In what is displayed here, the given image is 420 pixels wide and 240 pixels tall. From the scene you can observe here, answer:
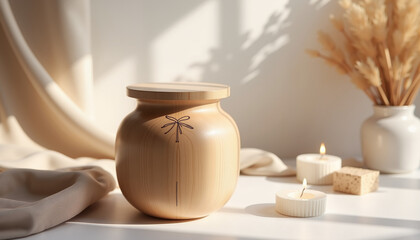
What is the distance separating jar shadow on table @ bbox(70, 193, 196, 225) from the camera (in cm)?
115

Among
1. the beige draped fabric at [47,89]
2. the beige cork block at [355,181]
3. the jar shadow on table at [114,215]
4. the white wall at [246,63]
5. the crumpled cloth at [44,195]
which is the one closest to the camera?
the crumpled cloth at [44,195]

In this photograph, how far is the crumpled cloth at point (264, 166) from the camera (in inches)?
60.5

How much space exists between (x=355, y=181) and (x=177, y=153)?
20.4 inches

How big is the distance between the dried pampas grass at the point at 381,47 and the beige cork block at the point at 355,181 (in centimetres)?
27

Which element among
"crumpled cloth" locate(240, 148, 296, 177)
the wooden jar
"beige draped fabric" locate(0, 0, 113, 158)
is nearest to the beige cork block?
"crumpled cloth" locate(240, 148, 296, 177)

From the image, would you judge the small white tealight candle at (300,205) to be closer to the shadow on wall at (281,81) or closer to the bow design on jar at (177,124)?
the bow design on jar at (177,124)

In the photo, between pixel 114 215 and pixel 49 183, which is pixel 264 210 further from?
pixel 49 183

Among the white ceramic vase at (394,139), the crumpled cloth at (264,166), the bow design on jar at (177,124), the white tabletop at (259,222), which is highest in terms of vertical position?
the bow design on jar at (177,124)

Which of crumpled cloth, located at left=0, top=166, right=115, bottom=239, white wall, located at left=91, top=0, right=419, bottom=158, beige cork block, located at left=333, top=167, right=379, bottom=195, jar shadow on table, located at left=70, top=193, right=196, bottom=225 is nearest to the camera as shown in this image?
crumpled cloth, located at left=0, top=166, right=115, bottom=239

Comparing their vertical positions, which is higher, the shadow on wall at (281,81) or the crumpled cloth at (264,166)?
the shadow on wall at (281,81)

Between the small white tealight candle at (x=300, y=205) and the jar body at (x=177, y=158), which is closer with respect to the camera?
the jar body at (x=177, y=158)

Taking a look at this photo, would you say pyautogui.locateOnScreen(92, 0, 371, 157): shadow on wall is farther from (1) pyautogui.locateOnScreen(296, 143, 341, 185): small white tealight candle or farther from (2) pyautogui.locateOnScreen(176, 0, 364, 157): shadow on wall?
(1) pyautogui.locateOnScreen(296, 143, 341, 185): small white tealight candle

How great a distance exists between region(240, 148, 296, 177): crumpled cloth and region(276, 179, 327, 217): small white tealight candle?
1.07ft

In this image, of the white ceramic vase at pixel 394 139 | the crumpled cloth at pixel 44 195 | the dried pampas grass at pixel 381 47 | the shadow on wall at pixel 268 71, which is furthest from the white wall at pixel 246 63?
the crumpled cloth at pixel 44 195
